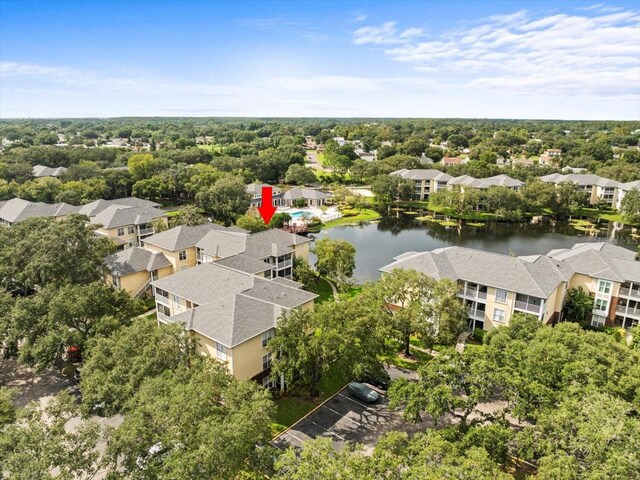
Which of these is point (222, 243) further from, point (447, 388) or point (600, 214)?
point (600, 214)

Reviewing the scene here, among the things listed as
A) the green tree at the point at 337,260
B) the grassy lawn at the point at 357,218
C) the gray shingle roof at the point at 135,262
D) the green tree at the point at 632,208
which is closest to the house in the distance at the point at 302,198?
the grassy lawn at the point at 357,218

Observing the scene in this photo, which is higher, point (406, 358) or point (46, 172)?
point (46, 172)

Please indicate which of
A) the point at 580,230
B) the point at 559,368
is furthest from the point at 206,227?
the point at 580,230

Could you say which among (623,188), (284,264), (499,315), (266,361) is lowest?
(266,361)

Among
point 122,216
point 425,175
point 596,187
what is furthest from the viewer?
point 425,175

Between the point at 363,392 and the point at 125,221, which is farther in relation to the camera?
the point at 125,221

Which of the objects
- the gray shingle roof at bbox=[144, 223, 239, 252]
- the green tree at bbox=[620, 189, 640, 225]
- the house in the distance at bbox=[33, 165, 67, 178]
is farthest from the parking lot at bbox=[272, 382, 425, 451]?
the house in the distance at bbox=[33, 165, 67, 178]

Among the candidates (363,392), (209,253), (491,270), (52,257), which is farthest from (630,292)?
(52,257)
